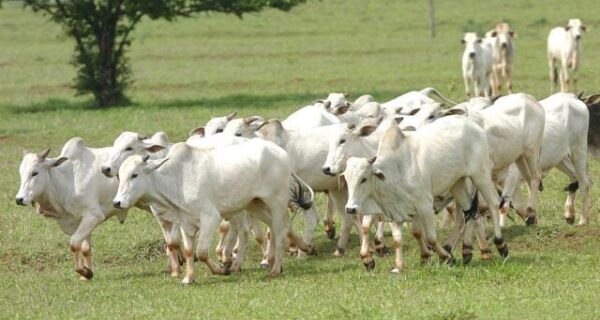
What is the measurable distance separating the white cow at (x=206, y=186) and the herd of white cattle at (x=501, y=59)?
1618 cm

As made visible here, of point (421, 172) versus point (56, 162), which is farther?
point (56, 162)

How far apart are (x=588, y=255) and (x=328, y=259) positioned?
2536mm

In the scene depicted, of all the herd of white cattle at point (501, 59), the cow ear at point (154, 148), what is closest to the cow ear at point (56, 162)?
the cow ear at point (154, 148)

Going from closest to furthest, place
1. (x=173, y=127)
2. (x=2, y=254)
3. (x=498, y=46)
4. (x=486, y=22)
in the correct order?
(x=2, y=254), (x=173, y=127), (x=498, y=46), (x=486, y=22)

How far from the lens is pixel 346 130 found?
13148 mm

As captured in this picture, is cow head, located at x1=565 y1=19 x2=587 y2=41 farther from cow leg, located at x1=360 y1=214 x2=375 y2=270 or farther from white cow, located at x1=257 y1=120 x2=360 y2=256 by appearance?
cow leg, located at x1=360 y1=214 x2=375 y2=270

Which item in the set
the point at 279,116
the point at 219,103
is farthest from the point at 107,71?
the point at 279,116

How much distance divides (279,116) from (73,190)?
12073mm

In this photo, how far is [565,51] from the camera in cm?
2928

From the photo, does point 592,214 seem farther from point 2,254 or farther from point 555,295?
point 2,254

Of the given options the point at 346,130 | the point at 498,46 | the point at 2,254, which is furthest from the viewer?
the point at 498,46

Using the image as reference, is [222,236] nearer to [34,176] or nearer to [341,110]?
[34,176]

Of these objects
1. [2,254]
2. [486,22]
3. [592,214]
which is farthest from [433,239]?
[486,22]

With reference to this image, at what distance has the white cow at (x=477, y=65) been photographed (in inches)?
1137
